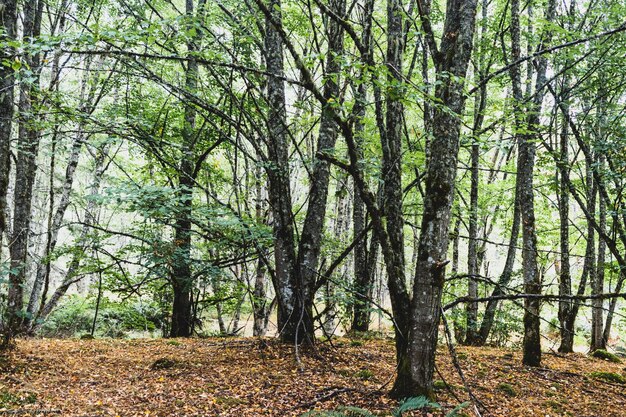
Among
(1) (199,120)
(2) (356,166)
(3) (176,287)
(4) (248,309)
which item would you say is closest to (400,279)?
(2) (356,166)

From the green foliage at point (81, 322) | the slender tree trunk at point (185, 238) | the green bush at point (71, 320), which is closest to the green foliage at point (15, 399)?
the slender tree trunk at point (185, 238)

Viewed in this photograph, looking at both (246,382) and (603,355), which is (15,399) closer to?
(246,382)

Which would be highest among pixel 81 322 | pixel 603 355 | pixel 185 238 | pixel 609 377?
pixel 185 238

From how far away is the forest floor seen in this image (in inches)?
177

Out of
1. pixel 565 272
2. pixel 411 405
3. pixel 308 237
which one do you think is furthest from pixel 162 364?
pixel 565 272

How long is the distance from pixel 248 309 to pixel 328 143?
8335 millimetres

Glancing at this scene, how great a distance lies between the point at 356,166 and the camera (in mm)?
4801

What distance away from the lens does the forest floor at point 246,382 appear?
4.49 m

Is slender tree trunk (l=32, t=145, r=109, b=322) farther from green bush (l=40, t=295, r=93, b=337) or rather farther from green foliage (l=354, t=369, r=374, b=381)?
green foliage (l=354, t=369, r=374, b=381)

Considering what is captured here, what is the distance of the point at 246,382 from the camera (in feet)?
17.7

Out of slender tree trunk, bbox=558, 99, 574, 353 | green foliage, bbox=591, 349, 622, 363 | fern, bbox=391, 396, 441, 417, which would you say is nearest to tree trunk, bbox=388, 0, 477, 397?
fern, bbox=391, 396, 441, 417

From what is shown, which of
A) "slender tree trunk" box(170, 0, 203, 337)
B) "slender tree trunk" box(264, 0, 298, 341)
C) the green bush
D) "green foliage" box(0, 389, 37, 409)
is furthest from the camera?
the green bush

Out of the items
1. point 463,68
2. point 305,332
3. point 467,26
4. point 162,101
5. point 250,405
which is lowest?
point 250,405

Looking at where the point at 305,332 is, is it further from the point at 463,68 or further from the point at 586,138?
the point at 586,138
